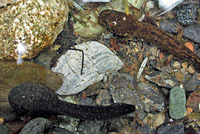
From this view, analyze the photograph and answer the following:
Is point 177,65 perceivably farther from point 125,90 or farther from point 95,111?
point 95,111

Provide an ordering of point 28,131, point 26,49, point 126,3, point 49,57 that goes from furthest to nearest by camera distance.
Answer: point 126,3
point 49,57
point 26,49
point 28,131

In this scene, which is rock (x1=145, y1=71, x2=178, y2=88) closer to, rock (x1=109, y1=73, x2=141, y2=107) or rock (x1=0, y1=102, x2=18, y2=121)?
rock (x1=109, y1=73, x2=141, y2=107)

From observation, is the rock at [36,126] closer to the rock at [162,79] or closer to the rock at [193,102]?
the rock at [162,79]

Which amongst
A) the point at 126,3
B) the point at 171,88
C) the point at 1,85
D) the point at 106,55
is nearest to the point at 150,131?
the point at 171,88

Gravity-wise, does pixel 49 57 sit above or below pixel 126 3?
below

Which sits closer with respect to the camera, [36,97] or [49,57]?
[36,97]

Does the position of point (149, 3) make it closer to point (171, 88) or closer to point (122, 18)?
point (122, 18)

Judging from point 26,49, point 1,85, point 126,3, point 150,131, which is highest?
point 126,3

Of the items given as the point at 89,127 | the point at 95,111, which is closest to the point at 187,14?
the point at 95,111
